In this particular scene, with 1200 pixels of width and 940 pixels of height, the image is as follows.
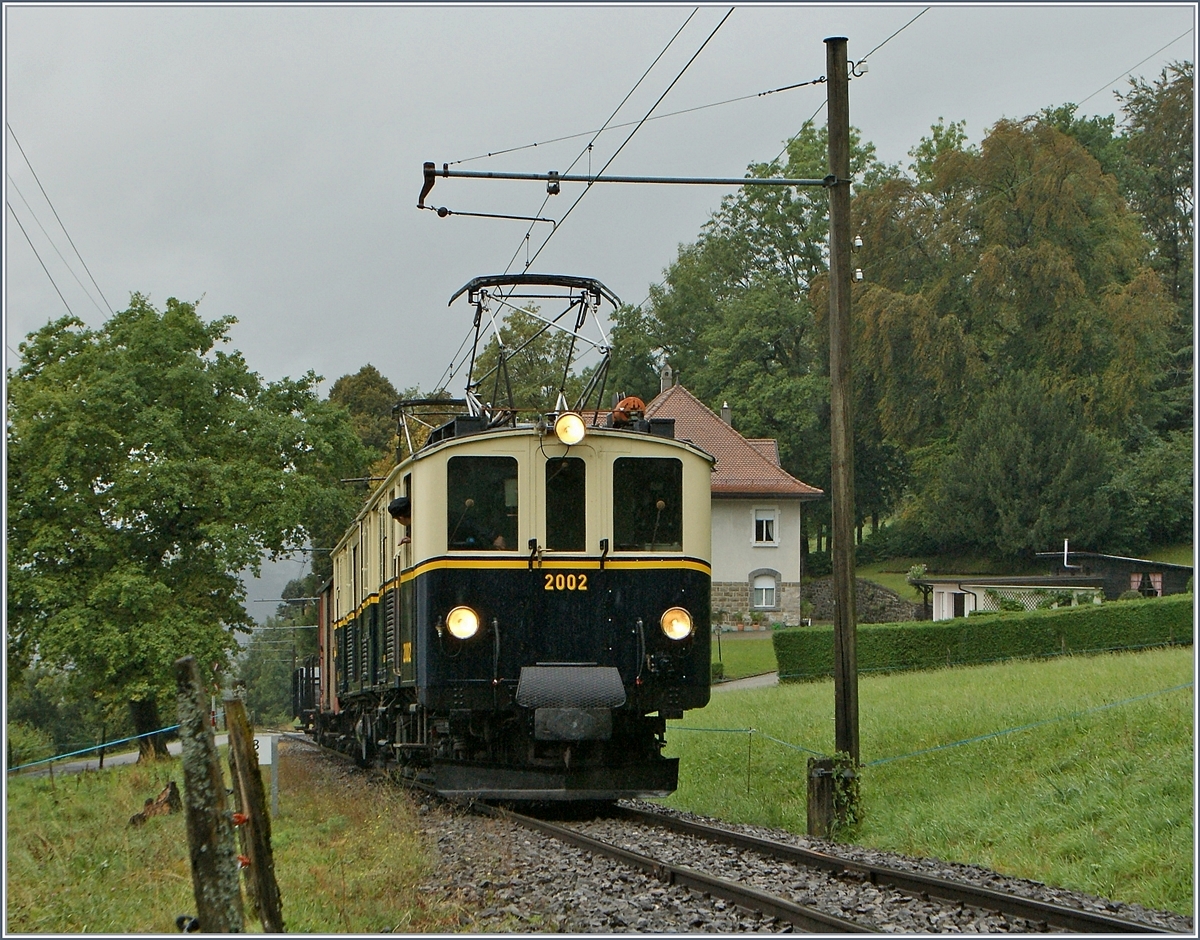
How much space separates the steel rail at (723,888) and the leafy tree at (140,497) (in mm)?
17970

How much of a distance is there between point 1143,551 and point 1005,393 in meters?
8.00

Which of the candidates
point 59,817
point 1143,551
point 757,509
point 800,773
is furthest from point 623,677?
point 1143,551

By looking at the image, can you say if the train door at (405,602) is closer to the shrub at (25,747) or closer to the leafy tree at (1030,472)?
the shrub at (25,747)

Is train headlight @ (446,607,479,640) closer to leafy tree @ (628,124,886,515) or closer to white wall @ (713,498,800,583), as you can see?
white wall @ (713,498,800,583)

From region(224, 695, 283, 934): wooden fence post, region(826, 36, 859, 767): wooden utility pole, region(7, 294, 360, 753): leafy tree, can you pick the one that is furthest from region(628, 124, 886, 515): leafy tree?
region(224, 695, 283, 934): wooden fence post

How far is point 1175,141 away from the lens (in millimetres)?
56000

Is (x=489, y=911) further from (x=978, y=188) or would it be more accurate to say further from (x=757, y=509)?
(x=978, y=188)

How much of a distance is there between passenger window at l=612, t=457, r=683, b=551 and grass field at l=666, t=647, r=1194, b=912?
9.93ft

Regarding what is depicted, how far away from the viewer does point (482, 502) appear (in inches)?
467

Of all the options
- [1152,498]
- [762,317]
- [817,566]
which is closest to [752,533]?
[817,566]

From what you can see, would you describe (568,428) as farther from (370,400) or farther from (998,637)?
(370,400)

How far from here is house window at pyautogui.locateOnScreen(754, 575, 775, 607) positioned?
5097 centimetres

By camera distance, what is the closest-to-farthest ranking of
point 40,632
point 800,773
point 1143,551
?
point 800,773, point 40,632, point 1143,551

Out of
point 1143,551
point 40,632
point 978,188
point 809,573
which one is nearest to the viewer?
point 40,632
